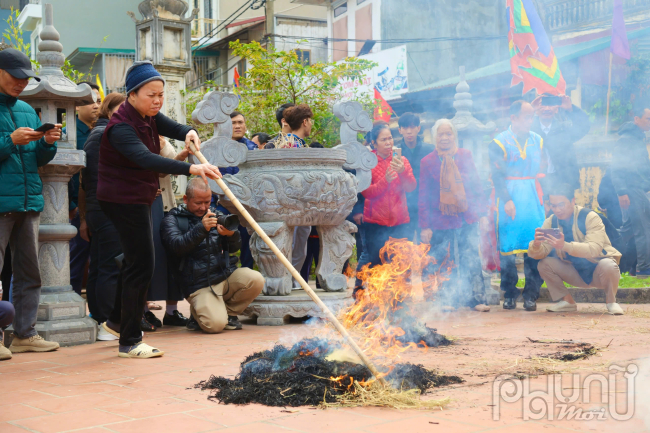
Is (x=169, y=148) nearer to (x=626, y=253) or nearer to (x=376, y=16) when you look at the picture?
(x=626, y=253)

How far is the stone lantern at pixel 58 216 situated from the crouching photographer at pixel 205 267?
0.87 m

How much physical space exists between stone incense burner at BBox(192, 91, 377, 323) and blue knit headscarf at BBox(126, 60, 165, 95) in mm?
1605

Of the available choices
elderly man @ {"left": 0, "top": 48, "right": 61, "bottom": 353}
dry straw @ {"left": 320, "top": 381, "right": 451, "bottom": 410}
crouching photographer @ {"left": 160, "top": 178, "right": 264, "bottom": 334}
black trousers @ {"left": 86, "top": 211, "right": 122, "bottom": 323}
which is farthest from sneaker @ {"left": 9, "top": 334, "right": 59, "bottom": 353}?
dry straw @ {"left": 320, "top": 381, "right": 451, "bottom": 410}

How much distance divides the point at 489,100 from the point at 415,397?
29.3ft

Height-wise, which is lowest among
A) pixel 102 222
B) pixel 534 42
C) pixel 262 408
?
pixel 262 408

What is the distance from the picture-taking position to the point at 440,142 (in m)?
7.17

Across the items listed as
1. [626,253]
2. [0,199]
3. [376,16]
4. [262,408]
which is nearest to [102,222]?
[0,199]

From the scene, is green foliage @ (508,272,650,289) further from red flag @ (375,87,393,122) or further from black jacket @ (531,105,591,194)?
red flag @ (375,87,393,122)

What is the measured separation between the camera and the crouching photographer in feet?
19.2

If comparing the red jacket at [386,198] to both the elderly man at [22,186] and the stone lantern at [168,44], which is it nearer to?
the elderly man at [22,186]

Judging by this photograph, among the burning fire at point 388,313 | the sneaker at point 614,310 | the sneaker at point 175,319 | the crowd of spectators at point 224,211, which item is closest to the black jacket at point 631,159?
the crowd of spectators at point 224,211

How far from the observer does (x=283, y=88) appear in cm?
1095

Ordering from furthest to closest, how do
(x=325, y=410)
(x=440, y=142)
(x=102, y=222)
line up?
1. (x=440, y=142)
2. (x=102, y=222)
3. (x=325, y=410)

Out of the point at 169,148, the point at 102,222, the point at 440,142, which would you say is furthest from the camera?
the point at 440,142
